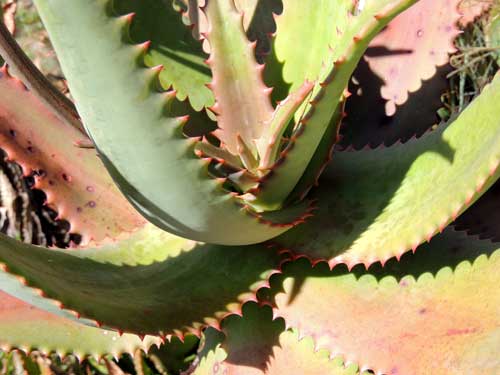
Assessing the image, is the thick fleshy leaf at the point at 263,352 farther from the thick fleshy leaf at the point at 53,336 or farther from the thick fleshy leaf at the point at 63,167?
the thick fleshy leaf at the point at 63,167

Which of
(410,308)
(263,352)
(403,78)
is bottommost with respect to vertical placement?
(263,352)

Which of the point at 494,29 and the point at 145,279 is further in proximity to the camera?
the point at 494,29

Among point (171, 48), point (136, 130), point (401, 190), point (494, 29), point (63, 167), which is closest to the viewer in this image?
point (136, 130)

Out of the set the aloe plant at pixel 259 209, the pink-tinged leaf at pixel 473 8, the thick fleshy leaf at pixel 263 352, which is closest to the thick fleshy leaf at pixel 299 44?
the aloe plant at pixel 259 209

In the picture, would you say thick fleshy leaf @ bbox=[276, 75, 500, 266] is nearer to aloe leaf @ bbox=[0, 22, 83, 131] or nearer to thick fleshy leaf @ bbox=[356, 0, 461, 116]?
thick fleshy leaf @ bbox=[356, 0, 461, 116]

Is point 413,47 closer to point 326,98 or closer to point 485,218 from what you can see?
point 485,218

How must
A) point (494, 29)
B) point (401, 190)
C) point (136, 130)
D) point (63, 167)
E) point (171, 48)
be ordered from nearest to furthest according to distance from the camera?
1. point (136, 130)
2. point (401, 190)
3. point (171, 48)
4. point (63, 167)
5. point (494, 29)

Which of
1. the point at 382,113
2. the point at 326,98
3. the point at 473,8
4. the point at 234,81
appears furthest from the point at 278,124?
the point at 473,8

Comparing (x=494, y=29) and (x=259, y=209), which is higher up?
(x=494, y=29)
